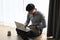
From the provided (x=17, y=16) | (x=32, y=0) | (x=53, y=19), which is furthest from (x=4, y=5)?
(x=53, y=19)

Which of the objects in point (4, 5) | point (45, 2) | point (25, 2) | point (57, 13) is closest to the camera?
point (57, 13)

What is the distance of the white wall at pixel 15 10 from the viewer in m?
3.88

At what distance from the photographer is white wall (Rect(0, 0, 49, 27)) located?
3.88 meters

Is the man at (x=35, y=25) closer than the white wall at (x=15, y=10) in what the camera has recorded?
Yes

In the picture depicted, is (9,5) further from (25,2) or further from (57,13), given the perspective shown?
(57,13)

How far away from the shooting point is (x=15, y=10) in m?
4.30

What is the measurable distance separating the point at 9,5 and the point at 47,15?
1138 millimetres

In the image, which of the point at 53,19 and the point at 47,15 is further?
the point at 47,15

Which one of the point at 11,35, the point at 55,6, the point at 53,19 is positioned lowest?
the point at 11,35

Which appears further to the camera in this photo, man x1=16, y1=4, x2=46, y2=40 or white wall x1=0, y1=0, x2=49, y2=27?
white wall x1=0, y1=0, x2=49, y2=27

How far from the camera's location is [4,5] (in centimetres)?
443

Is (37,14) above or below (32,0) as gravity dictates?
below

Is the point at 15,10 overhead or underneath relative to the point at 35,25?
overhead

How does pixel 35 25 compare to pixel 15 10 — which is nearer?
pixel 35 25
